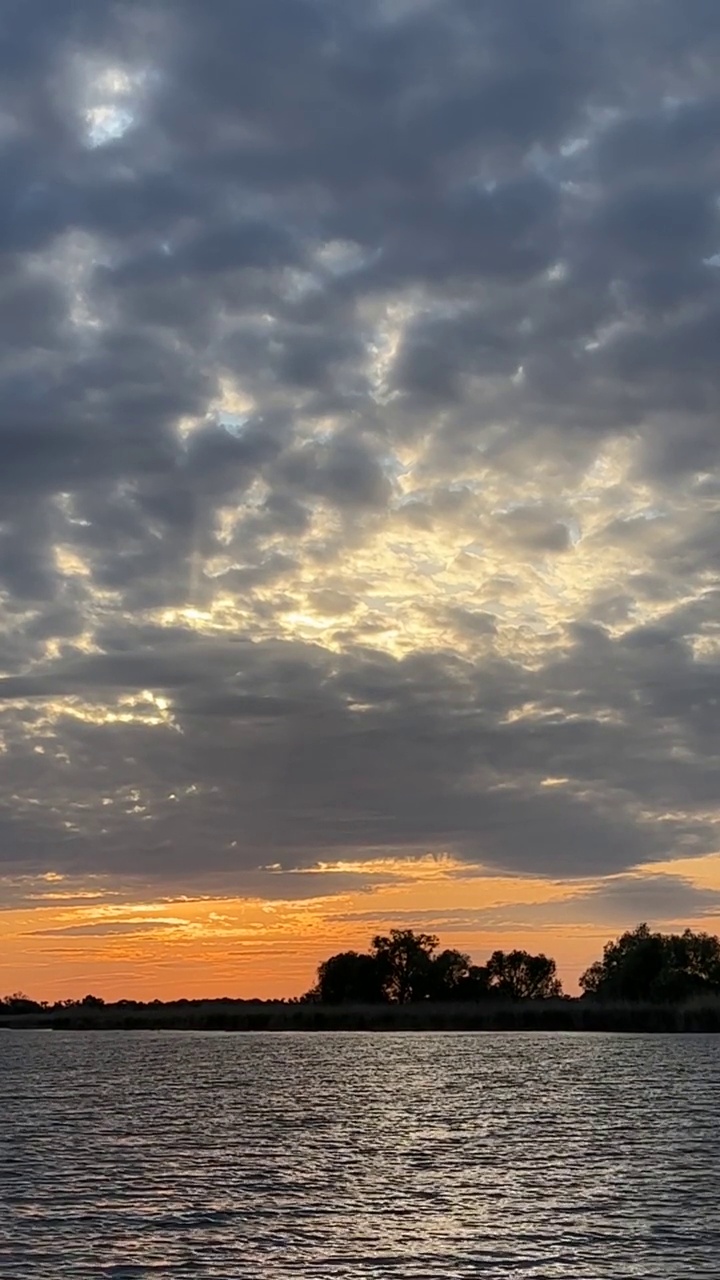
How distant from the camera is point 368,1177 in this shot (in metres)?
36.3

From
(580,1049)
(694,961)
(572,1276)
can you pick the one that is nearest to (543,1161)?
(572,1276)

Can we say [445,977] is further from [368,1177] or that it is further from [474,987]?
[368,1177]

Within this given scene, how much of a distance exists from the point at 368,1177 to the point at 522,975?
148 m

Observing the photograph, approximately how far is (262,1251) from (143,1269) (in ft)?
8.55

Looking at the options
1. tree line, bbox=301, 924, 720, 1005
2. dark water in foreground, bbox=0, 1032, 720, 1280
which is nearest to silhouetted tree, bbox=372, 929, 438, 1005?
tree line, bbox=301, 924, 720, 1005

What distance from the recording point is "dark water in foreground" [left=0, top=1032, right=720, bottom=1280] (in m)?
25.2

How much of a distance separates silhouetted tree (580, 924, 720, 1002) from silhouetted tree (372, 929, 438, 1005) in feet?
72.6

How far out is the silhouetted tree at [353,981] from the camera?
164 m

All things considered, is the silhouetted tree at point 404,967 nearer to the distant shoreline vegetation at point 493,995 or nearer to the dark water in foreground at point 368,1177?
the distant shoreline vegetation at point 493,995

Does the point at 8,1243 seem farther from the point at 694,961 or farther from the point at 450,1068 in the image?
the point at 694,961

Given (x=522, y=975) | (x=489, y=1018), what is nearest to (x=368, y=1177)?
(x=489, y=1018)

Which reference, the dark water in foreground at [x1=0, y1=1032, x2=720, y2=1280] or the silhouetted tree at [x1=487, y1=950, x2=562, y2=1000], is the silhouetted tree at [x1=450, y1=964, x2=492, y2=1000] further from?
the dark water in foreground at [x1=0, y1=1032, x2=720, y2=1280]

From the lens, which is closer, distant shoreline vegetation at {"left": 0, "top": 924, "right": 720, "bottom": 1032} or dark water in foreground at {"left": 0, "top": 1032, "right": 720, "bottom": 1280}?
dark water in foreground at {"left": 0, "top": 1032, "right": 720, "bottom": 1280}

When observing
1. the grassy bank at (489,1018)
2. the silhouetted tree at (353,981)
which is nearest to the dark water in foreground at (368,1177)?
the grassy bank at (489,1018)
